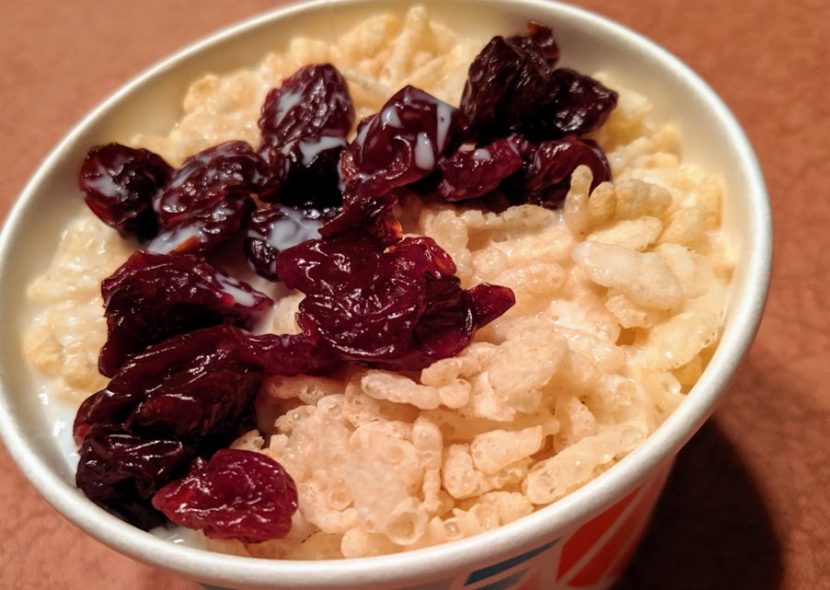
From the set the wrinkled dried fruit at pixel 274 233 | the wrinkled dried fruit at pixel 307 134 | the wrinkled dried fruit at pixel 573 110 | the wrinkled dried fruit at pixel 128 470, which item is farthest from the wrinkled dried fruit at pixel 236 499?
the wrinkled dried fruit at pixel 573 110

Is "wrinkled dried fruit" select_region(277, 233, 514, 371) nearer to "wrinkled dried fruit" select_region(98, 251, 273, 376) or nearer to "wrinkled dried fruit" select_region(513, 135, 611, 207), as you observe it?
"wrinkled dried fruit" select_region(98, 251, 273, 376)

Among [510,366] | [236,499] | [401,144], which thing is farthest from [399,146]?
[236,499]

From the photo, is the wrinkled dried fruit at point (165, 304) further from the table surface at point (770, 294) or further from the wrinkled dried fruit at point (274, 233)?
the table surface at point (770, 294)

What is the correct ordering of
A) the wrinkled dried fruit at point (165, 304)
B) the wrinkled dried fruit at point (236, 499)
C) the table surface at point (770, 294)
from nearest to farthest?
the wrinkled dried fruit at point (236, 499)
the wrinkled dried fruit at point (165, 304)
the table surface at point (770, 294)

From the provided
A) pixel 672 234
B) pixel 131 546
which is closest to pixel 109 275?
pixel 131 546

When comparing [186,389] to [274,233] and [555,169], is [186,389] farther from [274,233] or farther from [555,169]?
[555,169]

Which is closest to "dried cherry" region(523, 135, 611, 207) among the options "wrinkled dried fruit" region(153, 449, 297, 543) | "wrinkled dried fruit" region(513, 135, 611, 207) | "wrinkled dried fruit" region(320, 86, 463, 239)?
"wrinkled dried fruit" region(513, 135, 611, 207)
